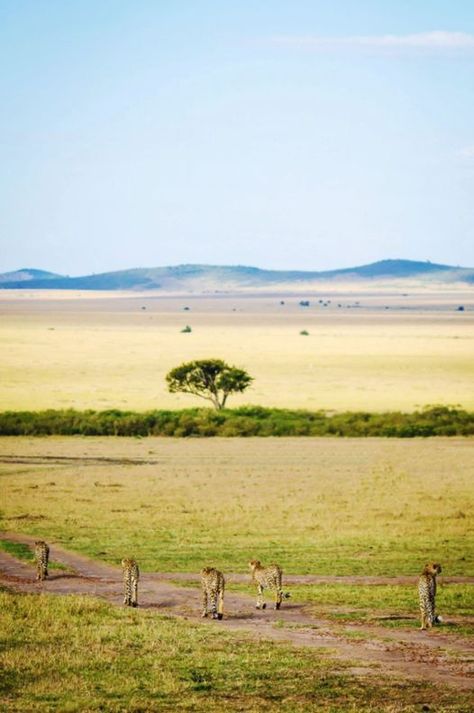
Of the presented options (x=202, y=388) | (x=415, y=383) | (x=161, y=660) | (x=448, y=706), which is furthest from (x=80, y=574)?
(x=415, y=383)

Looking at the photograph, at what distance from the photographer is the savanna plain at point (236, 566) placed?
1697cm

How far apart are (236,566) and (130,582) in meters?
5.37

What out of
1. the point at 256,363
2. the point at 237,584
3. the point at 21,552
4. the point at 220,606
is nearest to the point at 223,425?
the point at 21,552

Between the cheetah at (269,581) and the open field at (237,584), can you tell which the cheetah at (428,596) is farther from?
the cheetah at (269,581)

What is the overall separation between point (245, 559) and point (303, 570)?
1.64 metres

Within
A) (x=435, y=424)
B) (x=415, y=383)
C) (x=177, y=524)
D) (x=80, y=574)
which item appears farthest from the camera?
(x=415, y=383)

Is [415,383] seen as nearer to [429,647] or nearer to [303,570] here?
[303,570]

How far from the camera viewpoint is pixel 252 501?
38688 millimetres

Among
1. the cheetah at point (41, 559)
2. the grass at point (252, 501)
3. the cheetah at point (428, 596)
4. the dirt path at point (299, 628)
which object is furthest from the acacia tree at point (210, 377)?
the cheetah at point (428, 596)

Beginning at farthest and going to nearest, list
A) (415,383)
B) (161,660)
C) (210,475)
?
(415,383) → (210,475) → (161,660)

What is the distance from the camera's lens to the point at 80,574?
993 inches

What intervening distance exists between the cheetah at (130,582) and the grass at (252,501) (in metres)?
4.29

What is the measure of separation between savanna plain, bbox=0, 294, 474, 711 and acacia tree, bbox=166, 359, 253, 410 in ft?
14.4

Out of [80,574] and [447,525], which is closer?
[80,574]
